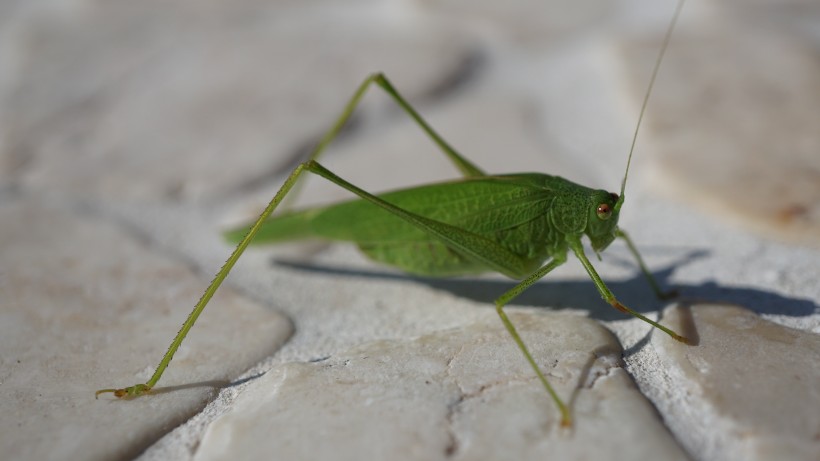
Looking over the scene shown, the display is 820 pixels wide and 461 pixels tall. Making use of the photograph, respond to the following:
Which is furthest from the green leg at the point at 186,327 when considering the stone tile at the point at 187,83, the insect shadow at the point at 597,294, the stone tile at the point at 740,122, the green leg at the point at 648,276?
the stone tile at the point at 740,122

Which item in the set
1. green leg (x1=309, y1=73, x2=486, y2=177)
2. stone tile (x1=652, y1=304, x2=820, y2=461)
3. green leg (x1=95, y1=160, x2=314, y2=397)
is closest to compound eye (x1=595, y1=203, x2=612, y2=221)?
stone tile (x1=652, y1=304, x2=820, y2=461)

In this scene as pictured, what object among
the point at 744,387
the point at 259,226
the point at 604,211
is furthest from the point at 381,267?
the point at 744,387

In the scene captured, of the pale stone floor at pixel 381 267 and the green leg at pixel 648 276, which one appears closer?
the pale stone floor at pixel 381 267

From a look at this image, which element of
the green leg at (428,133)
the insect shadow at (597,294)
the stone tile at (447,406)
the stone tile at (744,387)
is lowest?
the insect shadow at (597,294)

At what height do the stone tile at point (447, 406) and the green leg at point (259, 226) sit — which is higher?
the green leg at point (259, 226)

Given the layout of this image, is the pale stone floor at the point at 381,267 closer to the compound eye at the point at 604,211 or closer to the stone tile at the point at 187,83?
the stone tile at the point at 187,83

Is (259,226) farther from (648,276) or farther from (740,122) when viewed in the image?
(740,122)

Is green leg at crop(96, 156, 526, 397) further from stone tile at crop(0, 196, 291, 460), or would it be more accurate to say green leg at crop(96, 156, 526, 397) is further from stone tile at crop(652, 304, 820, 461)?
stone tile at crop(652, 304, 820, 461)

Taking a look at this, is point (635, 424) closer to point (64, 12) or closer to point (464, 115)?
point (464, 115)

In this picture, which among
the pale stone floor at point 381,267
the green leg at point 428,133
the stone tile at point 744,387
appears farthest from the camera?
the green leg at point 428,133
